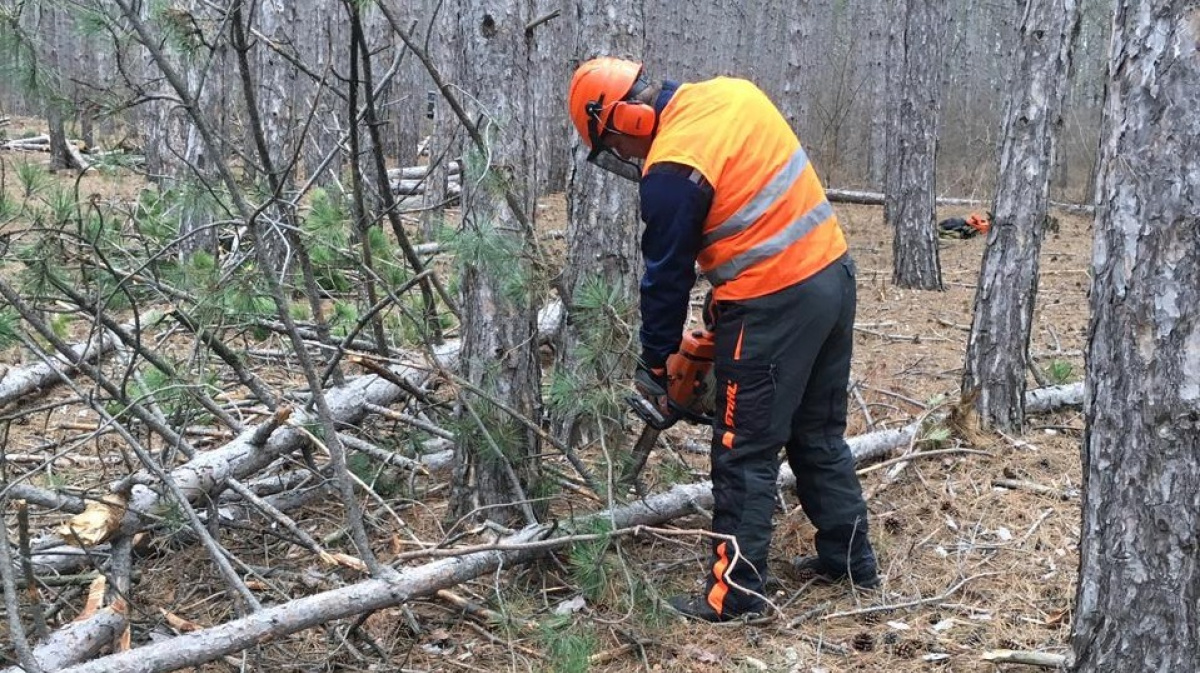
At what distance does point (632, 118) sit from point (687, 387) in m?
1.04

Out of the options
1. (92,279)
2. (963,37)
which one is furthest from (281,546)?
(963,37)

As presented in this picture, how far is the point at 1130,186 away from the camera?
2.34 m

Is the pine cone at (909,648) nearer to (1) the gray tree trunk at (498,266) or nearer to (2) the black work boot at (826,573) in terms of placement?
(2) the black work boot at (826,573)

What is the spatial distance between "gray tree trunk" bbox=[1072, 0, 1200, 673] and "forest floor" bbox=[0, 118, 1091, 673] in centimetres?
97

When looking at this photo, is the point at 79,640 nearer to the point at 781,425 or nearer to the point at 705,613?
the point at 705,613

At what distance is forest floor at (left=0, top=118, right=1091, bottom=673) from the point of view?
3.50m

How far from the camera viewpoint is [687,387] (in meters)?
3.81

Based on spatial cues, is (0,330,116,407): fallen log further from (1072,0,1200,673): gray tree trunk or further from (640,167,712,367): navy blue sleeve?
(1072,0,1200,673): gray tree trunk

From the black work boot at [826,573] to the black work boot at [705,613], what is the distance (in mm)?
440

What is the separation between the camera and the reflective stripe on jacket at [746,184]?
3.45 meters

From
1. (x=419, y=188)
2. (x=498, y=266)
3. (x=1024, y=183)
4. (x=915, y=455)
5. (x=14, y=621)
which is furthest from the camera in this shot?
(x=419, y=188)

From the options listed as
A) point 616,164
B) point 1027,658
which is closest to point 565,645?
point 1027,658

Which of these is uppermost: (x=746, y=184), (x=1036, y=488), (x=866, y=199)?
(x=746, y=184)

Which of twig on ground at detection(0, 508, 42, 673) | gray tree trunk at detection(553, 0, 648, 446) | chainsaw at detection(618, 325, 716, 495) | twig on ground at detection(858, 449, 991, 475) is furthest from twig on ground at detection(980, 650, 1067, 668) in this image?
twig on ground at detection(0, 508, 42, 673)
